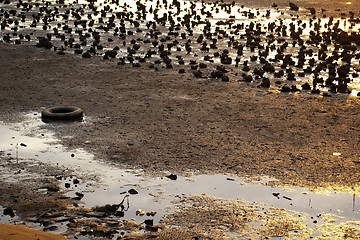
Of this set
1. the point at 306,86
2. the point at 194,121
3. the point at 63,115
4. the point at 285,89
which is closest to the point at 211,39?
the point at 306,86

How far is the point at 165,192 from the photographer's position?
9055 mm

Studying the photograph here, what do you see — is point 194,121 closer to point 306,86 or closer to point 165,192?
point 165,192

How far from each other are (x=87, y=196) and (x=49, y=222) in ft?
3.43

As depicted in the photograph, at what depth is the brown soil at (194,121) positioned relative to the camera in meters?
10.3

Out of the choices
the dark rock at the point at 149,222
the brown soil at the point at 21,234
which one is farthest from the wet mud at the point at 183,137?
the brown soil at the point at 21,234

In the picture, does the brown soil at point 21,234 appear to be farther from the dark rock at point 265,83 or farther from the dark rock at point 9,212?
the dark rock at point 265,83

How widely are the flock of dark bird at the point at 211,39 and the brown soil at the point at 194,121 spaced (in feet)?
4.67

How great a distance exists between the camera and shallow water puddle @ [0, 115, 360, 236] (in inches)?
332

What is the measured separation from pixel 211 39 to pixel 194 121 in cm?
1281

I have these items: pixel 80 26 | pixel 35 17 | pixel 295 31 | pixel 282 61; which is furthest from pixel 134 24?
pixel 282 61

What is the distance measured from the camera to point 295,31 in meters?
28.2

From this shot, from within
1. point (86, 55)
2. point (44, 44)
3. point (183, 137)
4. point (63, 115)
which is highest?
point (44, 44)

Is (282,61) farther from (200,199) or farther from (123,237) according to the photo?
(123,237)

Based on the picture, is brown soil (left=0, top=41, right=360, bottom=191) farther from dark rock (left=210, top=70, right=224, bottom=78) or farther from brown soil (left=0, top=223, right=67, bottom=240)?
brown soil (left=0, top=223, right=67, bottom=240)
